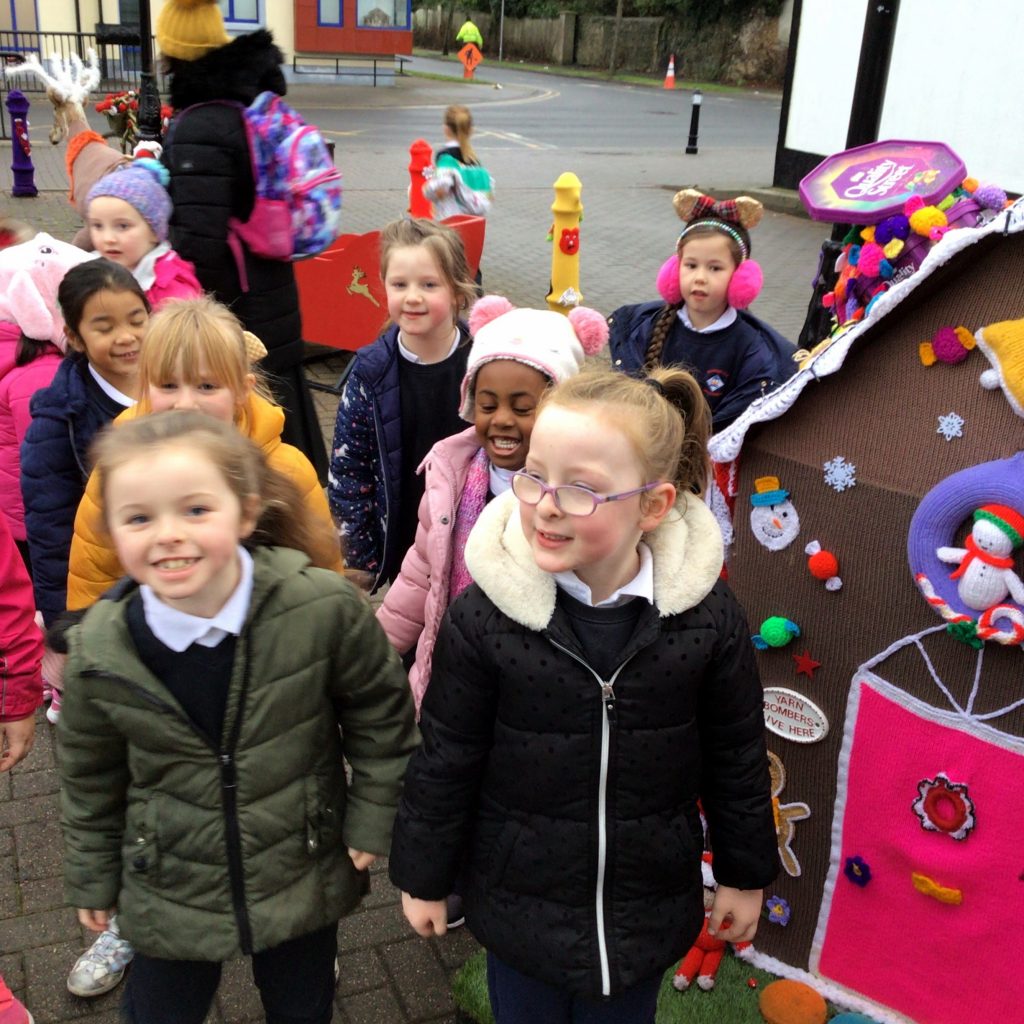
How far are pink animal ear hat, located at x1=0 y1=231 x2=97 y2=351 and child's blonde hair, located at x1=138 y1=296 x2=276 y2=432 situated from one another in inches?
37.1

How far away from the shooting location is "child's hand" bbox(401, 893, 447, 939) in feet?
6.46

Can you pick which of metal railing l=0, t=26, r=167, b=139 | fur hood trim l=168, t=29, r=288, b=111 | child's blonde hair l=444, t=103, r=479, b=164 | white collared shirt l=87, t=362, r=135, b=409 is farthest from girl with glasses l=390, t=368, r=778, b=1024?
metal railing l=0, t=26, r=167, b=139

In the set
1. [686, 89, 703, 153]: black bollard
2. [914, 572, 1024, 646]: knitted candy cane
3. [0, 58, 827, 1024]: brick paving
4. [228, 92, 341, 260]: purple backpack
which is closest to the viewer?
[914, 572, 1024, 646]: knitted candy cane

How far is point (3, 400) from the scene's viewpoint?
3.34m

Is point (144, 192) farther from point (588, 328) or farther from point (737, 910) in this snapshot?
point (737, 910)

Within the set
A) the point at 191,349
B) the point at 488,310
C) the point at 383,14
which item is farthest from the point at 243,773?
the point at 383,14

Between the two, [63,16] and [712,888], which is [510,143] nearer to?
[63,16]

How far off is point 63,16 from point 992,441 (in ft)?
95.9

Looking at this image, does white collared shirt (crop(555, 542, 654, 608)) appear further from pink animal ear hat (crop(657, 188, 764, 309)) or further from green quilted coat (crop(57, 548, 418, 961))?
pink animal ear hat (crop(657, 188, 764, 309))

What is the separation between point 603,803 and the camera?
1.87m

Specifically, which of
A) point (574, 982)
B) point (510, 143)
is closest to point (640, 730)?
point (574, 982)

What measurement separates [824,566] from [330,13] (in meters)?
31.8

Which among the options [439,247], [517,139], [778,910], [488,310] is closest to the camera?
[778,910]

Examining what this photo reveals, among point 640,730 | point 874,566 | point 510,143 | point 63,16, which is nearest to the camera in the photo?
point 640,730
